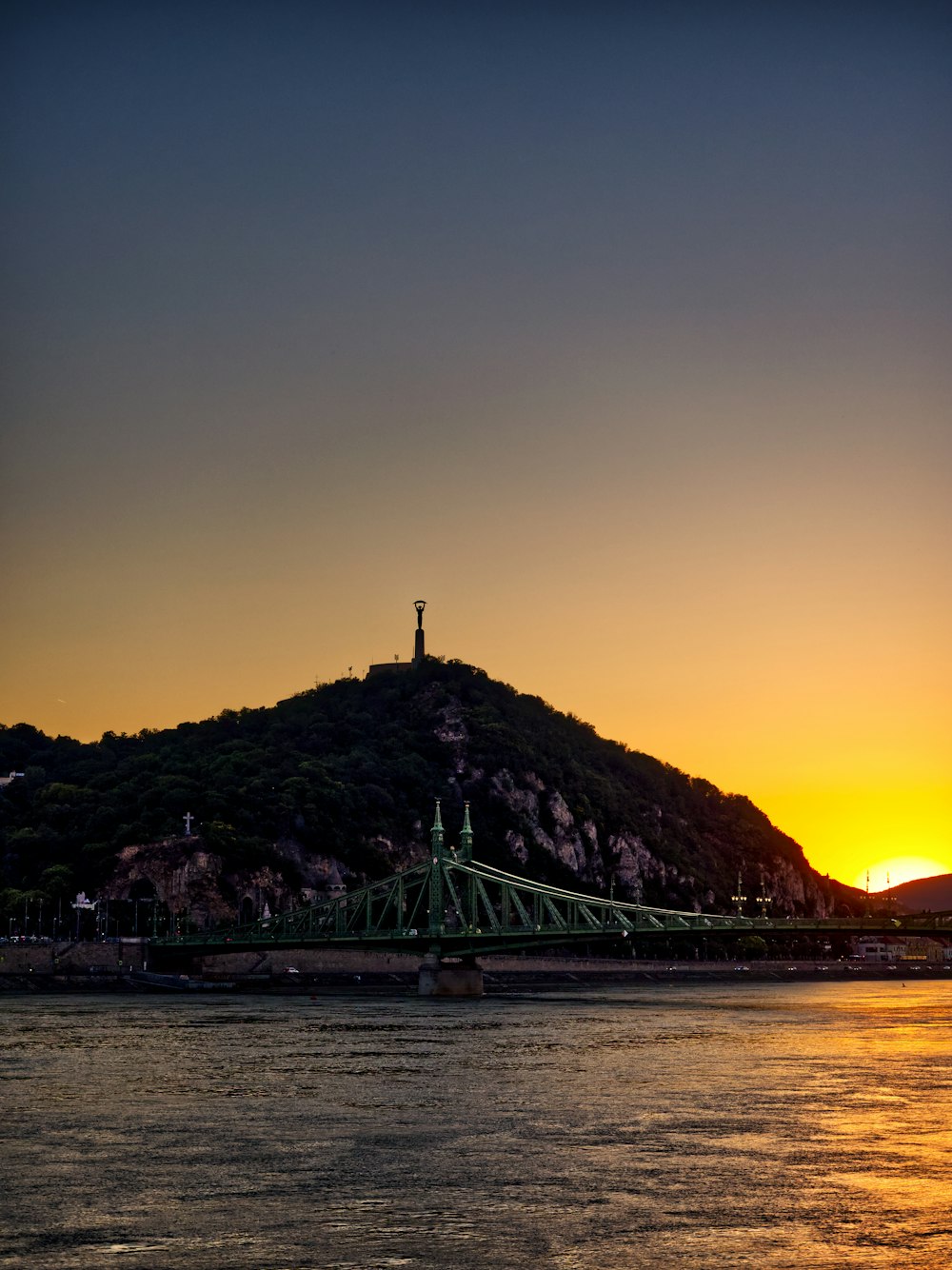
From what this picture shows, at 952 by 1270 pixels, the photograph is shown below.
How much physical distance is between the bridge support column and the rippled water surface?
55.1m

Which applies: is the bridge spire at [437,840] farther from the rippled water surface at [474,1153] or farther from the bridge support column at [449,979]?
the rippled water surface at [474,1153]

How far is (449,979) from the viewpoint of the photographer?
117 metres

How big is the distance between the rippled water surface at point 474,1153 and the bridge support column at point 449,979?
55055mm

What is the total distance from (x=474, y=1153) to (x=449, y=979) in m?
90.8

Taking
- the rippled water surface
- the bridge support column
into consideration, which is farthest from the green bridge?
the rippled water surface

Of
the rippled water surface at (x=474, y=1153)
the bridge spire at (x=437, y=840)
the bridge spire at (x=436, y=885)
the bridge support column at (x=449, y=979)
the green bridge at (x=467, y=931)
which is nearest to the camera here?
the rippled water surface at (x=474, y=1153)

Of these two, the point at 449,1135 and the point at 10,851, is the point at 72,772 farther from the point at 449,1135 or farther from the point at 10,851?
the point at 449,1135

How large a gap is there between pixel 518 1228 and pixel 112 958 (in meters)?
112

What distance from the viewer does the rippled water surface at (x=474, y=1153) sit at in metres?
18.6

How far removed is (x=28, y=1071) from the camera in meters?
45.1

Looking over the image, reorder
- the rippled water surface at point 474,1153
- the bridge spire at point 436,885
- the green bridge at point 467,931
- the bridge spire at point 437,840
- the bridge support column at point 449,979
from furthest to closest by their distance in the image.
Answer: the bridge spire at point 437,840 < the bridge spire at point 436,885 < the bridge support column at point 449,979 < the green bridge at point 467,931 < the rippled water surface at point 474,1153

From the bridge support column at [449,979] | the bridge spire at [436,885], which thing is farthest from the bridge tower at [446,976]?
the bridge spire at [436,885]

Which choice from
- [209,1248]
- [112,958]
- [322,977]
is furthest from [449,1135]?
[322,977]

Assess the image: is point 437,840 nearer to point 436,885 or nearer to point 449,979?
point 436,885
